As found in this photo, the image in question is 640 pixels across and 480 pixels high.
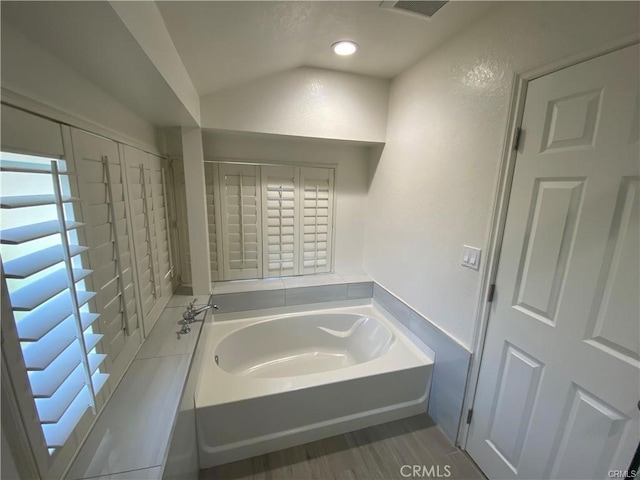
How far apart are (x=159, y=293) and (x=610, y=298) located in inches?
89.4

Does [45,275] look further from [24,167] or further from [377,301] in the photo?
[377,301]

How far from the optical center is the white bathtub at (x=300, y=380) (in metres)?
1.47

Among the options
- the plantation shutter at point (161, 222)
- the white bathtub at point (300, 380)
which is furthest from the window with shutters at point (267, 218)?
the white bathtub at point (300, 380)

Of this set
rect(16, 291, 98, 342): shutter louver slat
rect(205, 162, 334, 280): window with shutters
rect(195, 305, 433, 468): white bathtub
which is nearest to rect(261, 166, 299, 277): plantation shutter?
rect(205, 162, 334, 280): window with shutters

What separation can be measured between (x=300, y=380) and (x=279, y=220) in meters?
1.35

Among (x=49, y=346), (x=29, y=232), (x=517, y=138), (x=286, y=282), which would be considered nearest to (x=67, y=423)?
(x=49, y=346)

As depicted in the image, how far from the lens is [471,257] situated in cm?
145

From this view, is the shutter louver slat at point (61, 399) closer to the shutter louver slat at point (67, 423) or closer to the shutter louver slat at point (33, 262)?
the shutter louver slat at point (67, 423)

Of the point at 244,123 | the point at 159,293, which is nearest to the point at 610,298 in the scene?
the point at 244,123

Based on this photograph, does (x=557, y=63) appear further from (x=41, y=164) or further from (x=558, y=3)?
(x=41, y=164)

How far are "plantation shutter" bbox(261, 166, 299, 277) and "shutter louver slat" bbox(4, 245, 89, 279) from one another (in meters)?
1.68

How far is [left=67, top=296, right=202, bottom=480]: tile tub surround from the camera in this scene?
2.72ft

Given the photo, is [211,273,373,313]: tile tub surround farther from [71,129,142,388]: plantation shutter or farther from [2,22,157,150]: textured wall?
[2,22,157,150]: textured wall

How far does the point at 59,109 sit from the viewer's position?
2.70 feet
